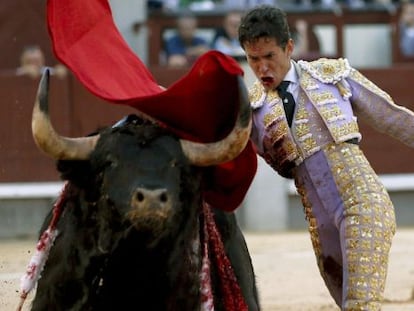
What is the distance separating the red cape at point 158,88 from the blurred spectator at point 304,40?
707 cm

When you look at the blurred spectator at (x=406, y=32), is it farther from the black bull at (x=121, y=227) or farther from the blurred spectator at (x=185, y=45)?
the black bull at (x=121, y=227)

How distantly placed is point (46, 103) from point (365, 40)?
900 centimetres

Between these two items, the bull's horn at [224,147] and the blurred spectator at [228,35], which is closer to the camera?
the bull's horn at [224,147]

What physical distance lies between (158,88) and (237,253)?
65cm

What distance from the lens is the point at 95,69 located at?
3947 millimetres

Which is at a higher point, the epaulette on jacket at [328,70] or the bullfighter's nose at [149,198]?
the epaulette on jacket at [328,70]

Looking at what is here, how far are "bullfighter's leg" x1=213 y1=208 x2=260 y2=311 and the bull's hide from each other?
0.42m

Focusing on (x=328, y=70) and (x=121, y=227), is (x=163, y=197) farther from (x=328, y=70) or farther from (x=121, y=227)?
(x=328, y=70)

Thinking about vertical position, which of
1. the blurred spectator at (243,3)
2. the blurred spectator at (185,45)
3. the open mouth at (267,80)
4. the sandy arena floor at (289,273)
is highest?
the open mouth at (267,80)

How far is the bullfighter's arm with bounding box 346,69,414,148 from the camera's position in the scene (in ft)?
13.7

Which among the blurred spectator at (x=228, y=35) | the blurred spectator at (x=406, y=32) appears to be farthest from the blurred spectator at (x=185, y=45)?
the blurred spectator at (x=406, y=32)

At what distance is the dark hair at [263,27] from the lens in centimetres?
394

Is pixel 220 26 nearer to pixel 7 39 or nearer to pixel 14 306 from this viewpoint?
pixel 7 39

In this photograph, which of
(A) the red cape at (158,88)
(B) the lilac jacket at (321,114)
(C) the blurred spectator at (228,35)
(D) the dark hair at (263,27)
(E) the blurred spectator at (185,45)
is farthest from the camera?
(E) the blurred spectator at (185,45)
